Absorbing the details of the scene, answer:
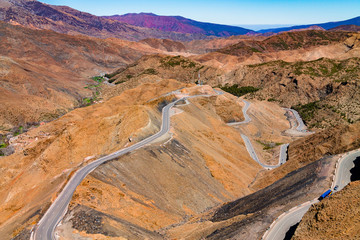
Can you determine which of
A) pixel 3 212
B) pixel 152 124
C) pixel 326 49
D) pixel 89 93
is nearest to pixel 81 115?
pixel 152 124

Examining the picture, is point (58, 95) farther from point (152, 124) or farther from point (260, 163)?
point (260, 163)

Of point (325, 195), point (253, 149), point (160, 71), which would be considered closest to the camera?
point (325, 195)

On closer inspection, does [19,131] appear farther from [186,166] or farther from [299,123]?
[299,123]

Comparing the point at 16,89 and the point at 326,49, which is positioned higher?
the point at 326,49

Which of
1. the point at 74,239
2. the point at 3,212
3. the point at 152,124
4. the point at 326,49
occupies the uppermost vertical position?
the point at 326,49

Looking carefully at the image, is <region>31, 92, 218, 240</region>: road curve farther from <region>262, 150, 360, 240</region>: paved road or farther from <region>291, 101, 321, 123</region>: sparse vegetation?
<region>291, 101, 321, 123</region>: sparse vegetation

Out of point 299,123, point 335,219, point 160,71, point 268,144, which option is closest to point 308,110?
point 299,123

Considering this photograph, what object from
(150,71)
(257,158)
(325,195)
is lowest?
(257,158)

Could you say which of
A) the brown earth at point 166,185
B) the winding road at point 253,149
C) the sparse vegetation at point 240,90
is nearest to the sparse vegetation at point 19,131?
the brown earth at point 166,185
